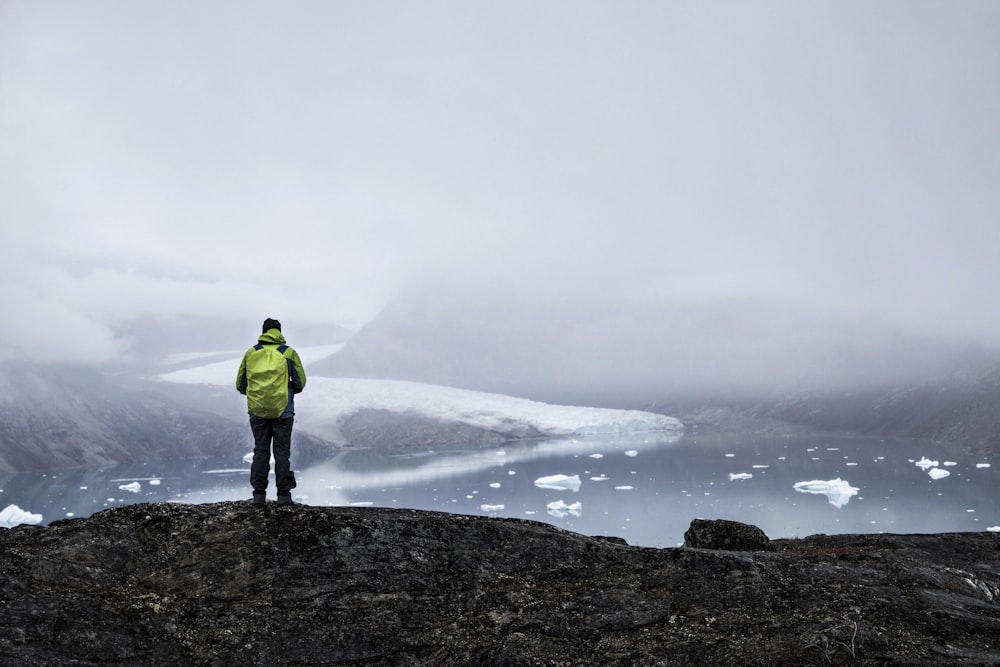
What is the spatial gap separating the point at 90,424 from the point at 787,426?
16789 centimetres

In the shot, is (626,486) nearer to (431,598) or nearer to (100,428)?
(431,598)

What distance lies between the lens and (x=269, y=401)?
9.11m

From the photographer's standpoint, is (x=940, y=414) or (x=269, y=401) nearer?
(x=269, y=401)

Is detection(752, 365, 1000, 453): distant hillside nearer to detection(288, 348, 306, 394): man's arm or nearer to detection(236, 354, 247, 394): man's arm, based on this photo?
detection(288, 348, 306, 394): man's arm

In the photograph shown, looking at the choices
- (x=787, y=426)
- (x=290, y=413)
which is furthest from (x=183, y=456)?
Answer: (x=787, y=426)

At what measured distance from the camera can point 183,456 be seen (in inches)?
5207

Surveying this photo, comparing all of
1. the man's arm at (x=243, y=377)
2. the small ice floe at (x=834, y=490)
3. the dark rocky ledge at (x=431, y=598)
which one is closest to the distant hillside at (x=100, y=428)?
the small ice floe at (x=834, y=490)

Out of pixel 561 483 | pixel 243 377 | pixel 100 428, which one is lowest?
pixel 243 377

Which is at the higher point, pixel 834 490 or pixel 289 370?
pixel 834 490

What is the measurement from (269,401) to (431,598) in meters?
3.59

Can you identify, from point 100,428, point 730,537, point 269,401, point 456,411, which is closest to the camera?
point 269,401

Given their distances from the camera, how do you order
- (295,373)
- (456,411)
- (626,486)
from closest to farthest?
(295,373)
(626,486)
(456,411)

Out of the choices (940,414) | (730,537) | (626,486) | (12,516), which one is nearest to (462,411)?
(626,486)

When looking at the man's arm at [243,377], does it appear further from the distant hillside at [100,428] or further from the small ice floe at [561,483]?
the distant hillside at [100,428]
